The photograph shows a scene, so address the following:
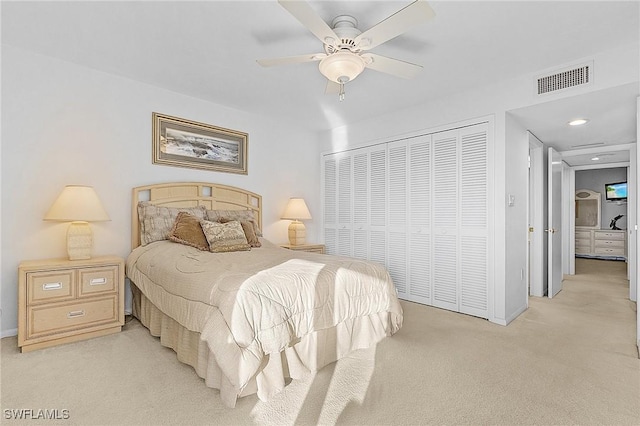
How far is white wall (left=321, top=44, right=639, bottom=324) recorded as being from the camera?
2.81 meters

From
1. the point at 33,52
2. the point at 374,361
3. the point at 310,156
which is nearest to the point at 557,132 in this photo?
the point at 310,156

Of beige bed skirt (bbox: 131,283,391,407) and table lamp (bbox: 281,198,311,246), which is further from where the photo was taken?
table lamp (bbox: 281,198,311,246)

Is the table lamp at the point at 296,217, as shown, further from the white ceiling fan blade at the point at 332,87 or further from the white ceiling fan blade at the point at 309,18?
the white ceiling fan blade at the point at 309,18

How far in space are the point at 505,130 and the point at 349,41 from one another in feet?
6.94

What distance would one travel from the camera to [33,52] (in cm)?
296

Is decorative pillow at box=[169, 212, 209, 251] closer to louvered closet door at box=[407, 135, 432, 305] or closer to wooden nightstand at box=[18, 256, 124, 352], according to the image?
wooden nightstand at box=[18, 256, 124, 352]

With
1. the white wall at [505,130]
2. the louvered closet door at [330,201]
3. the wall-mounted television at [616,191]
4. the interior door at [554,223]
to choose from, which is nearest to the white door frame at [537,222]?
the interior door at [554,223]

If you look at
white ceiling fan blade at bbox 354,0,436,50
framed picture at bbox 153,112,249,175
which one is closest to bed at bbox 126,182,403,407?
framed picture at bbox 153,112,249,175

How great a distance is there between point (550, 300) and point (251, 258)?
4066 millimetres

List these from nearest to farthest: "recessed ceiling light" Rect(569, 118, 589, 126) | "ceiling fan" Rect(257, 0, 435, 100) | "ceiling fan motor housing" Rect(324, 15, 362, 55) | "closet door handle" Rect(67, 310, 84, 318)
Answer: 1. "ceiling fan" Rect(257, 0, 435, 100)
2. "ceiling fan motor housing" Rect(324, 15, 362, 55)
3. "closet door handle" Rect(67, 310, 84, 318)
4. "recessed ceiling light" Rect(569, 118, 589, 126)

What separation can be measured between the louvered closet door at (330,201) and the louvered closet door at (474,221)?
2008 millimetres

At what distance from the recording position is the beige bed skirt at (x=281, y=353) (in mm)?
1958

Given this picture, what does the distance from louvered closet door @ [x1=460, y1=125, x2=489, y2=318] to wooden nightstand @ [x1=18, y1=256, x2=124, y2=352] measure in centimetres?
357

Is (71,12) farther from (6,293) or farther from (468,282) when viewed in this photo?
(468,282)
